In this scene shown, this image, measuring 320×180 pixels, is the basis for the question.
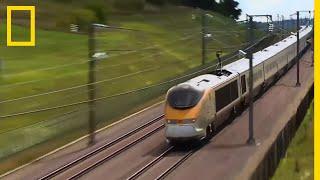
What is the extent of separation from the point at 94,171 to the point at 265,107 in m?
19.1

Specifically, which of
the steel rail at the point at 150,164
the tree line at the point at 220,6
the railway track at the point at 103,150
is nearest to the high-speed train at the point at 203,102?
the steel rail at the point at 150,164

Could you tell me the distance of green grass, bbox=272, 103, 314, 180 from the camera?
53.3ft

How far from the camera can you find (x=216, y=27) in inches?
2709

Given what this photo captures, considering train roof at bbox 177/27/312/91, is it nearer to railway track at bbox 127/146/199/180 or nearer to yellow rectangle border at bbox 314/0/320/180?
railway track at bbox 127/146/199/180

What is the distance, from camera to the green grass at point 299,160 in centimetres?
1625

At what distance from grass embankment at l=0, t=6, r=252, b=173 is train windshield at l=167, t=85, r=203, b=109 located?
5.50 metres

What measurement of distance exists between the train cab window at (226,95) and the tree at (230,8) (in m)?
83.7

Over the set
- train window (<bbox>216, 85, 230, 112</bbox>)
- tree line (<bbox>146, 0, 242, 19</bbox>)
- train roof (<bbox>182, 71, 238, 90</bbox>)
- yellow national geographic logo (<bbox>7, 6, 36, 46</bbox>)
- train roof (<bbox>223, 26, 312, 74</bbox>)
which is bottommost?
train window (<bbox>216, 85, 230, 112</bbox>)

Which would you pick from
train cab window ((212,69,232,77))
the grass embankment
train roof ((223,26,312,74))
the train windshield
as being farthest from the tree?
the train windshield

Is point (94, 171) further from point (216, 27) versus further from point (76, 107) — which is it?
point (216, 27)

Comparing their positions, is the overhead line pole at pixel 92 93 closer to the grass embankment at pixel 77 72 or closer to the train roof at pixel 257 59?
the grass embankment at pixel 77 72

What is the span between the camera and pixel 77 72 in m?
38.8

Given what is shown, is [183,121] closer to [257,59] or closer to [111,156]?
[111,156]

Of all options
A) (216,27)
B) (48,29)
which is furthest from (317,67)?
(216,27)
